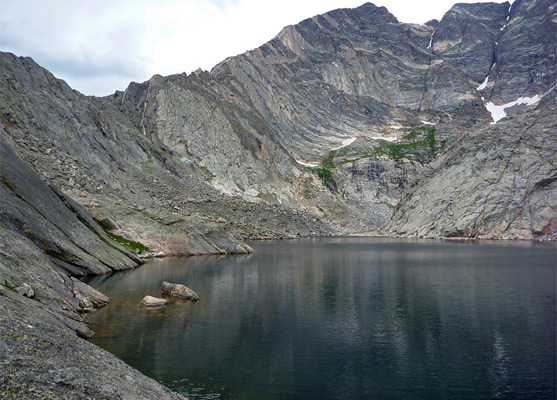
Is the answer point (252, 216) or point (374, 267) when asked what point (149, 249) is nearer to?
point (374, 267)

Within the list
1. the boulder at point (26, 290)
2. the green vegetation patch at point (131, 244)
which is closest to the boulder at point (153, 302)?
the boulder at point (26, 290)

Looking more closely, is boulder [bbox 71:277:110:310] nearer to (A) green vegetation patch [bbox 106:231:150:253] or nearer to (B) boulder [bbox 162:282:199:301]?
(B) boulder [bbox 162:282:199:301]

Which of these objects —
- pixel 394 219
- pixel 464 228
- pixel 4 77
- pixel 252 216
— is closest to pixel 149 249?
pixel 252 216

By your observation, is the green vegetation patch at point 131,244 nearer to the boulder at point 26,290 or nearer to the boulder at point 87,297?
the boulder at point 87,297

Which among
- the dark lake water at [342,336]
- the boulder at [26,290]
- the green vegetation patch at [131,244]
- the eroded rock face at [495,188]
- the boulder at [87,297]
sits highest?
the eroded rock face at [495,188]

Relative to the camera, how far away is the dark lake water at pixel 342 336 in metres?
18.9

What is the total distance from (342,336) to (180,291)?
17888 millimetres

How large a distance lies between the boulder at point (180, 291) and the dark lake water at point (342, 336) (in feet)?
4.96

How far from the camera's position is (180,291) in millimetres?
38375

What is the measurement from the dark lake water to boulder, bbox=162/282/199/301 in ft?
4.96

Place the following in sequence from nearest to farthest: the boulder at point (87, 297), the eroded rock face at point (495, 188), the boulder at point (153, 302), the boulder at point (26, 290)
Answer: the boulder at point (26, 290), the boulder at point (87, 297), the boulder at point (153, 302), the eroded rock face at point (495, 188)

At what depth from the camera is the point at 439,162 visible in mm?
176750

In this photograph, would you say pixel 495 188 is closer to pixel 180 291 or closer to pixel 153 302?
pixel 180 291

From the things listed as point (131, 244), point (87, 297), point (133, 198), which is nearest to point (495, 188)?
point (133, 198)
